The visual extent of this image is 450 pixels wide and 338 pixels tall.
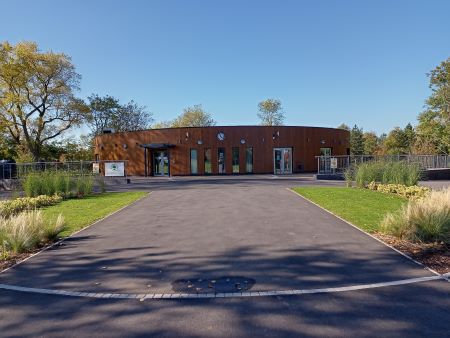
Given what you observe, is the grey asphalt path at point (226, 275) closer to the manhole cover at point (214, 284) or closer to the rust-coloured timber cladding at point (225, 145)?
the manhole cover at point (214, 284)

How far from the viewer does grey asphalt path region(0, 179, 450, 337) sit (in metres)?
3.95

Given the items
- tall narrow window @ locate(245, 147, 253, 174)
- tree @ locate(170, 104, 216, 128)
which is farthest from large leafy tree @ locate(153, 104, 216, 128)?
tall narrow window @ locate(245, 147, 253, 174)

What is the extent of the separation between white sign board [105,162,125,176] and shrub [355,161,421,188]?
18.4m

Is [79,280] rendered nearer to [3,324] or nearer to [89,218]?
[3,324]

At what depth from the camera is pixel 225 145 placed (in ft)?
117

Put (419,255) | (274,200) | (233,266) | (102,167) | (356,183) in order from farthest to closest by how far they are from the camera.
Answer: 1. (102,167)
2. (356,183)
3. (274,200)
4. (419,255)
5. (233,266)

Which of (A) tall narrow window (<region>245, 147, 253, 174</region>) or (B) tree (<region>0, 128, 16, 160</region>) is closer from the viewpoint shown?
(A) tall narrow window (<region>245, 147, 253, 174</region>)

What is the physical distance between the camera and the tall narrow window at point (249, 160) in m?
36.1

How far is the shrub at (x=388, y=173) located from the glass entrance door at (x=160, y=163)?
20.6m

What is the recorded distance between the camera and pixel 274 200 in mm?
14648

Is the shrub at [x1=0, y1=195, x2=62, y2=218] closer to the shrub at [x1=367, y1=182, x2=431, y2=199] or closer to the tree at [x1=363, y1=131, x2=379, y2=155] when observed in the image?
the shrub at [x1=367, y1=182, x2=431, y2=199]

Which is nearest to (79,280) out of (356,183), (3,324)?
(3,324)

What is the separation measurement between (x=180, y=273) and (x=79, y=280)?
1477 mm

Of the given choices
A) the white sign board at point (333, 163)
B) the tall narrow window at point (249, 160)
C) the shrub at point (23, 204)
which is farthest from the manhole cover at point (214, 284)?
the tall narrow window at point (249, 160)
